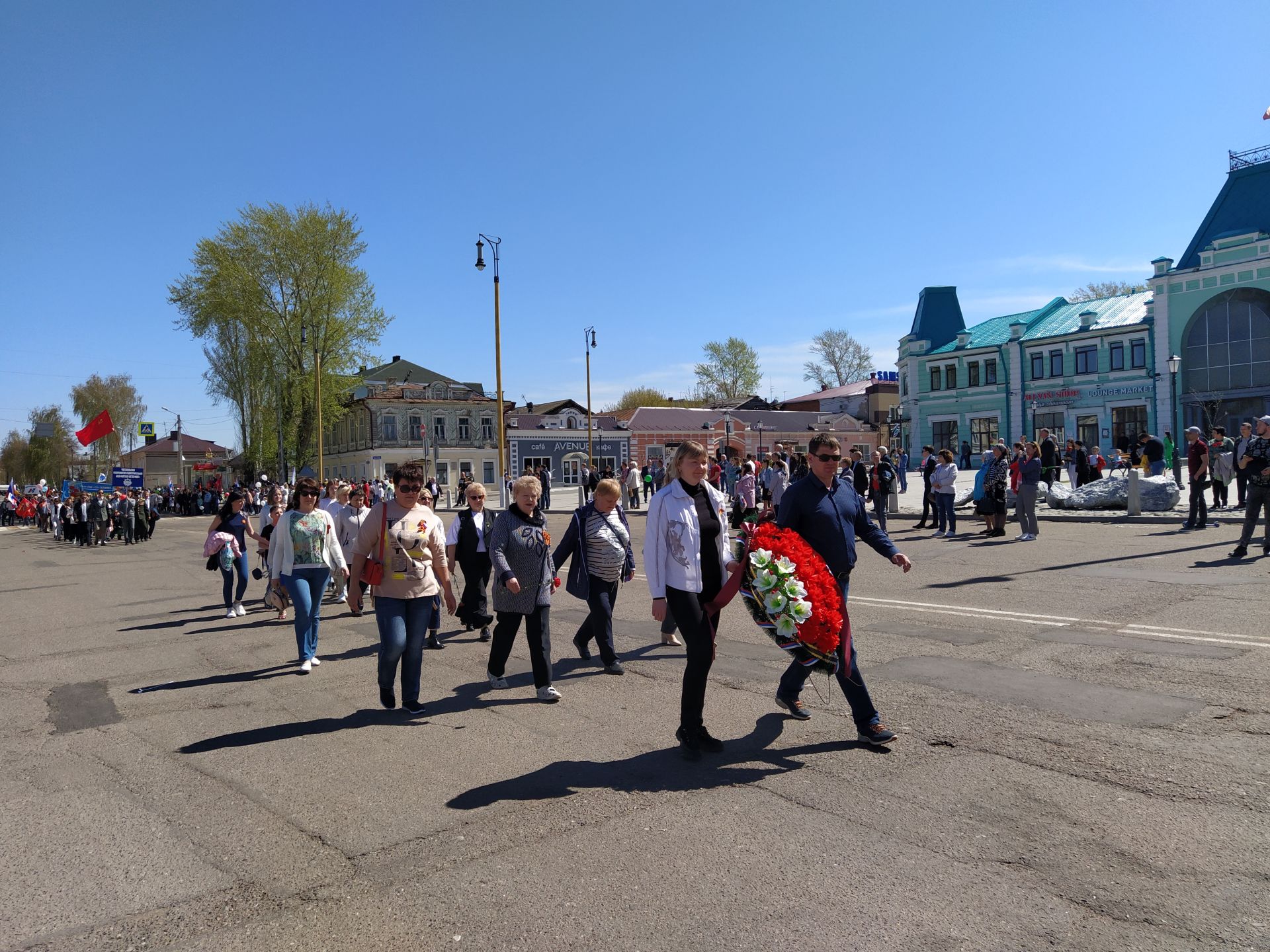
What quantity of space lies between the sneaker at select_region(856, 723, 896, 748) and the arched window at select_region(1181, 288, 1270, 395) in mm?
54365

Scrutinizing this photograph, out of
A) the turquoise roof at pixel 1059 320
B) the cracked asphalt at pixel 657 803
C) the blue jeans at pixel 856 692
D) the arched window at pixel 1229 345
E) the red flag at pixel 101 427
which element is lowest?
the cracked asphalt at pixel 657 803

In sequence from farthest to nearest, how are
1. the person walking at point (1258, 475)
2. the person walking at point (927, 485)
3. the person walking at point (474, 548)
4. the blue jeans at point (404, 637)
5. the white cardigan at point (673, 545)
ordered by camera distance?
the person walking at point (927, 485) → the person walking at point (1258, 475) → the person walking at point (474, 548) → the blue jeans at point (404, 637) → the white cardigan at point (673, 545)

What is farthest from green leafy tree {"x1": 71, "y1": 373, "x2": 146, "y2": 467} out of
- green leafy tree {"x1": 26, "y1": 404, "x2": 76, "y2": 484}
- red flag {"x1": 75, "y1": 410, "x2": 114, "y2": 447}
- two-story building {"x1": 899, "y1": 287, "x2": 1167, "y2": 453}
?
two-story building {"x1": 899, "y1": 287, "x2": 1167, "y2": 453}

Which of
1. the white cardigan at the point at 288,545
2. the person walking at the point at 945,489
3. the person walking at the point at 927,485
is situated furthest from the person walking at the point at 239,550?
the person walking at the point at 927,485

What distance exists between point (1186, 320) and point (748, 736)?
55591mm

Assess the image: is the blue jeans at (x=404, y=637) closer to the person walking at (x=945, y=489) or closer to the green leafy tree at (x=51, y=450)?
the person walking at (x=945, y=489)

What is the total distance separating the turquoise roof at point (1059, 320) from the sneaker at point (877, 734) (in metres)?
57.7

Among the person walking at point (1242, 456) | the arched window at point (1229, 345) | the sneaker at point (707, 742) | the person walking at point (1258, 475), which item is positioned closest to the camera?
the sneaker at point (707, 742)

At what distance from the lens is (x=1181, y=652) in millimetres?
7410

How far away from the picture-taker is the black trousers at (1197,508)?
643 inches

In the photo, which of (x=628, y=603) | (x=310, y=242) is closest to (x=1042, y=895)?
(x=628, y=603)

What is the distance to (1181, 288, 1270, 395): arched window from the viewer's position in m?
48.1

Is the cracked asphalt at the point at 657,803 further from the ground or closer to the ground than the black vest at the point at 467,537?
closer to the ground

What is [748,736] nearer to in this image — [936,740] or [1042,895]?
[936,740]
